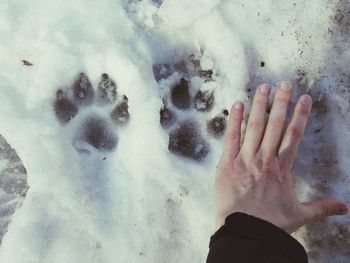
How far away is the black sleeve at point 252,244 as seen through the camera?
58.9 inches

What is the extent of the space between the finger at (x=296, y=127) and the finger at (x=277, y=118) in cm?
3

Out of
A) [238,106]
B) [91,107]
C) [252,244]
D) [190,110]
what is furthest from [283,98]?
[91,107]

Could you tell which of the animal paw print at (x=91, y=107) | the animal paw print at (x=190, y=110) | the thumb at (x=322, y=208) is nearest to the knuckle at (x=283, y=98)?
the animal paw print at (x=190, y=110)

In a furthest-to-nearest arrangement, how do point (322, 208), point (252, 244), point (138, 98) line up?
point (138, 98)
point (322, 208)
point (252, 244)

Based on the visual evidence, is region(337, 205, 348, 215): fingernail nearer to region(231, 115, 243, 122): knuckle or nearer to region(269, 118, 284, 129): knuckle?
region(269, 118, 284, 129): knuckle

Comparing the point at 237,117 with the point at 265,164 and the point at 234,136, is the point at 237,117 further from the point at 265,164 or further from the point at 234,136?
the point at 265,164

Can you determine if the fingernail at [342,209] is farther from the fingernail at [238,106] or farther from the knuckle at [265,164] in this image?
the fingernail at [238,106]

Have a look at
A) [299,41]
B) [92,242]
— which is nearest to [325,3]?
[299,41]

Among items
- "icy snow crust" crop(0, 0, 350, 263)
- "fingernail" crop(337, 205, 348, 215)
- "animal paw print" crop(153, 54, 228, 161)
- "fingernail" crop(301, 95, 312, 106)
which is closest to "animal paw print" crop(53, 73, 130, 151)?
"icy snow crust" crop(0, 0, 350, 263)

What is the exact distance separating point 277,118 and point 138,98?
19.4 inches

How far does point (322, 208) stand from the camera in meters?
1.67

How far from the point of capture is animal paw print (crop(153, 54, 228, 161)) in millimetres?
1839

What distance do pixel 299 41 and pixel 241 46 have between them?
0.68 feet

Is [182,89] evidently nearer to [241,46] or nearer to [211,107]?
[211,107]
